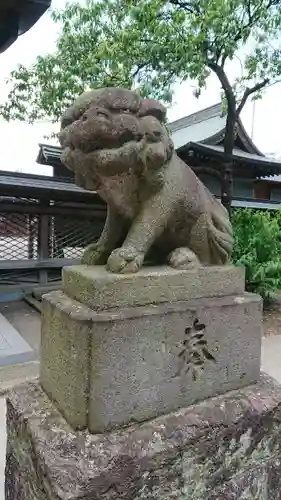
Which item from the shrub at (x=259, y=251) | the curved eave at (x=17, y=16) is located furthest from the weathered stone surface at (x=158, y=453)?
the shrub at (x=259, y=251)

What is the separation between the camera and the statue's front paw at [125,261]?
1103 mm

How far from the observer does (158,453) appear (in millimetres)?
1085

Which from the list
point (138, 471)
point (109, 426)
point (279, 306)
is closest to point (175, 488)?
point (138, 471)

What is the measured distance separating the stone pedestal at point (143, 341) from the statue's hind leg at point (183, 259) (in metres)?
0.03

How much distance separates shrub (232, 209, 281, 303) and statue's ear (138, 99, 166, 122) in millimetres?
3738

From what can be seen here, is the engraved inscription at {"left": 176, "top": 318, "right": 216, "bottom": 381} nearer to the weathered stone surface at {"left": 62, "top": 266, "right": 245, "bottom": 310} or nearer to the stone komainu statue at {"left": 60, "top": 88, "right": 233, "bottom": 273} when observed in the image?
the weathered stone surface at {"left": 62, "top": 266, "right": 245, "bottom": 310}

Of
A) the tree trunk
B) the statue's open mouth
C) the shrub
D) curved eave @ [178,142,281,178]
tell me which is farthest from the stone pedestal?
curved eave @ [178,142,281,178]

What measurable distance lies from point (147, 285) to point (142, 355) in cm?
20

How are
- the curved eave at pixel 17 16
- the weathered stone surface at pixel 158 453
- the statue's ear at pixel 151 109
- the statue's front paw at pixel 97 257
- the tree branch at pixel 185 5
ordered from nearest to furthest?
the weathered stone surface at pixel 158 453 → the statue's ear at pixel 151 109 → the statue's front paw at pixel 97 257 → the curved eave at pixel 17 16 → the tree branch at pixel 185 5

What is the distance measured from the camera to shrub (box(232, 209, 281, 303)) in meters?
4.76

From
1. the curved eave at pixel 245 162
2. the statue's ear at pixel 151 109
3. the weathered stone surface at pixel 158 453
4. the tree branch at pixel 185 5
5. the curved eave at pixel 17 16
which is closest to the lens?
the weathered stone surface at pixel 158 453

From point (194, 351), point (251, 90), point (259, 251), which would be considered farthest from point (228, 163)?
point (194, 351)

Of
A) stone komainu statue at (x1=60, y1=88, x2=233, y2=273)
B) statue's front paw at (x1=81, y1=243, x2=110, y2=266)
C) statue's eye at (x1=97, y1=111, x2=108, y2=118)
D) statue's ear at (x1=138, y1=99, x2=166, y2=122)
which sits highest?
statue's ear at (x1=138, y1=99, x2=166, y2=122)

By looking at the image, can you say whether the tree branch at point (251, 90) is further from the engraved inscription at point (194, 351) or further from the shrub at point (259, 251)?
the engraved inscription at point (194, 351)
